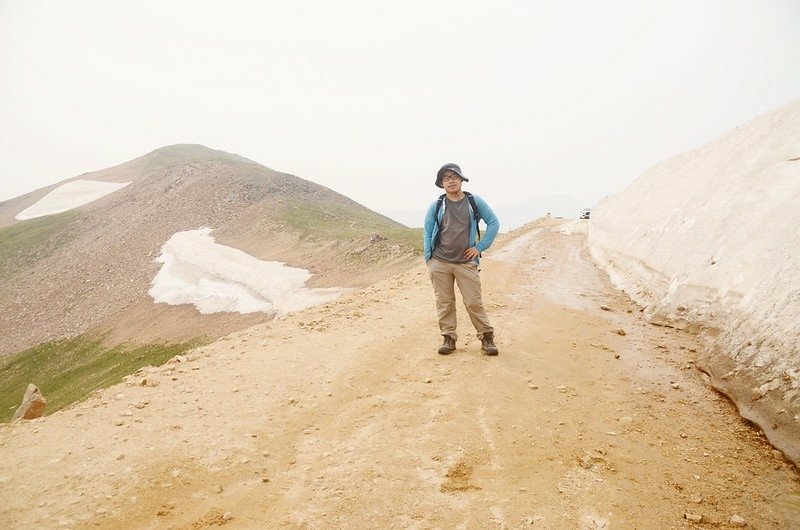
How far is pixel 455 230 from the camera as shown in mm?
7371

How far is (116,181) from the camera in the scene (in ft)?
251

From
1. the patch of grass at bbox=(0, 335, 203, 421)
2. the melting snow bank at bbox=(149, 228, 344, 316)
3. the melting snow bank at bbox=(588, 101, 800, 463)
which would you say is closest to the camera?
the melting snow bank at bbox=(588, 101, 800, 463)

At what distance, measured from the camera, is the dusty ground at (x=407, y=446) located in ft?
12.7

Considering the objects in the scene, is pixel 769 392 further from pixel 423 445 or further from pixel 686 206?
pixel 686 206

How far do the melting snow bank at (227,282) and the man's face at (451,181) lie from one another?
1728cm

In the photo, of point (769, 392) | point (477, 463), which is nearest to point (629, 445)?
point (477, 463)

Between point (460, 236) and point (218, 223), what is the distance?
47985 mm

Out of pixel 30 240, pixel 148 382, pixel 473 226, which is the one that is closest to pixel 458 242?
pixel 473 226

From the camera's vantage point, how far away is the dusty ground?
12.7 ft

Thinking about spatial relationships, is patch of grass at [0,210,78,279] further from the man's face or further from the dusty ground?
the man's face

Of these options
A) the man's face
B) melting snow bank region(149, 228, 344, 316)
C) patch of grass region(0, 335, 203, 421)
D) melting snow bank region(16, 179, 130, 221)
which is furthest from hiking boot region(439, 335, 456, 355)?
melting snow bank region(16, 179, 130, 221)

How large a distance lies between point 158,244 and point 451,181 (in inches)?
1886

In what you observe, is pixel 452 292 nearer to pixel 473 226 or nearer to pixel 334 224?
pixel 473 226

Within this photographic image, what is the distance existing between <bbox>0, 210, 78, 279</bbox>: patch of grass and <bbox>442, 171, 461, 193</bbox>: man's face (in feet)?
210
